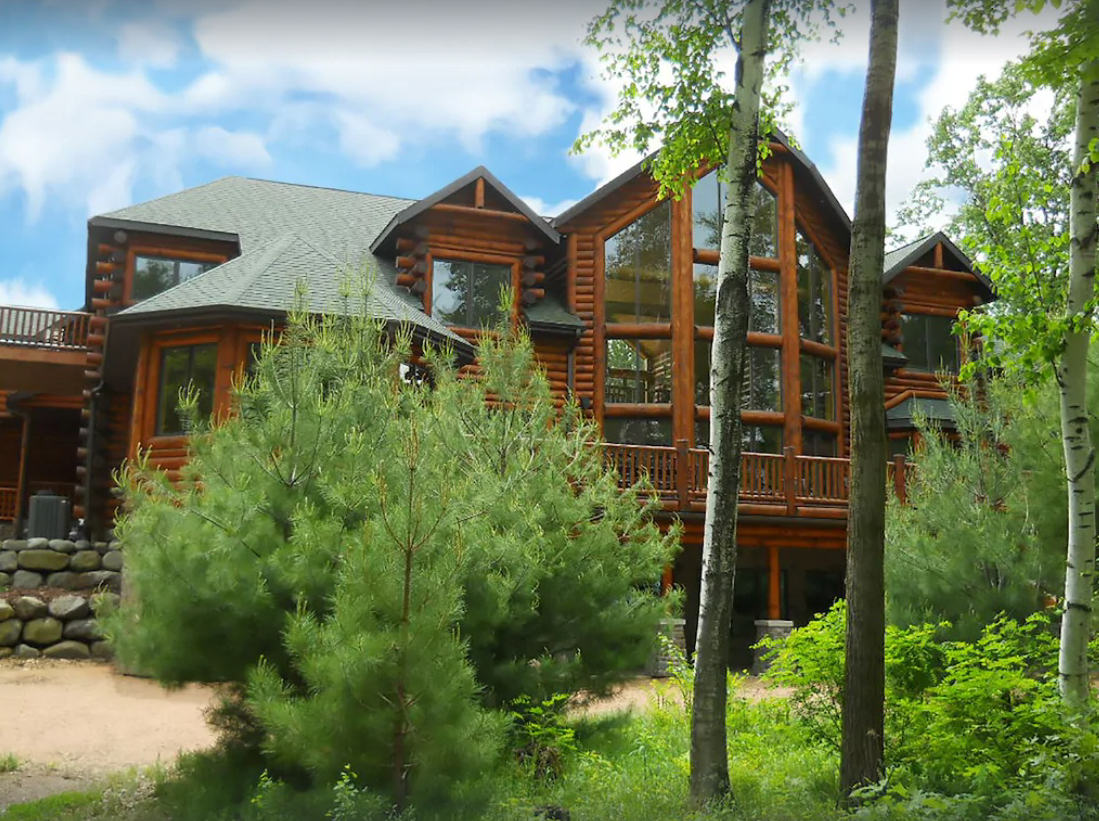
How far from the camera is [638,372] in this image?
2044cm

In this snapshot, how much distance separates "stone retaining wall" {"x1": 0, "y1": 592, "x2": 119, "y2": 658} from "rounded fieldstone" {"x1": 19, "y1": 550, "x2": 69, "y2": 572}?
1.10 m

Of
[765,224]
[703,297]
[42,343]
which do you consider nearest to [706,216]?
[765,224]

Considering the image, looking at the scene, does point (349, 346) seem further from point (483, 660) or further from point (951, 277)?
point (951, 277)

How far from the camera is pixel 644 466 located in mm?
16891

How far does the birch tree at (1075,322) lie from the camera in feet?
24.8

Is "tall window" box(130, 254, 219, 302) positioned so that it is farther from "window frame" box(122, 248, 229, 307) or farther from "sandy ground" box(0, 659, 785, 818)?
"sandy ground" box(0, 659, 785, 818)

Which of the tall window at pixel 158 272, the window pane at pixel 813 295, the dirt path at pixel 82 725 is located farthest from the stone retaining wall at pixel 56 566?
the window pane at pixel 813 295

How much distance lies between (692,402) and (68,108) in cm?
1496

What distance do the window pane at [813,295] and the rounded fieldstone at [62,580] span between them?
1488 centimetres

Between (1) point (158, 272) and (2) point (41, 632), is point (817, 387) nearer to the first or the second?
(1) point (158, 272)

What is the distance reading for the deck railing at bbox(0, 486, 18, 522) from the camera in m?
23.8

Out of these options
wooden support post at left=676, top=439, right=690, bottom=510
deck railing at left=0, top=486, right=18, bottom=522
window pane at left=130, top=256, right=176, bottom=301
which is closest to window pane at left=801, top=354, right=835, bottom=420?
wooden support post at left=676, top=439, right=690, bottom=510

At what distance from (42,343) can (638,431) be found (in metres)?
12.3

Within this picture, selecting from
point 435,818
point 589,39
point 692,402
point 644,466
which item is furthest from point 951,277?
point 435,818
